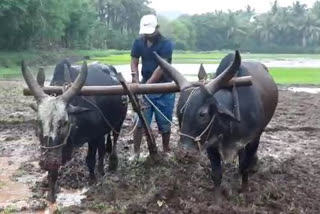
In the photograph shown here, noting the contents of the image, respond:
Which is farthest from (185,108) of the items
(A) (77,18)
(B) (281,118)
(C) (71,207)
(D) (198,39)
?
(D) (198,39)

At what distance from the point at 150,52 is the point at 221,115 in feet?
6.89

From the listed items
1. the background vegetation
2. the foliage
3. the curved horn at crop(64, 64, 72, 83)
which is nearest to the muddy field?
the curved horn at crop(64, 64, 72, 83)

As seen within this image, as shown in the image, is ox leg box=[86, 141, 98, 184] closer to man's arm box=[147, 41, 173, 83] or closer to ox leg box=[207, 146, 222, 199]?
man's arm box=[147, 41, 173, 83]

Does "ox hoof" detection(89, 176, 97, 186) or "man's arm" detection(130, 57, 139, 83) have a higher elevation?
"man's arm" detection(130, 57, 139, 83)

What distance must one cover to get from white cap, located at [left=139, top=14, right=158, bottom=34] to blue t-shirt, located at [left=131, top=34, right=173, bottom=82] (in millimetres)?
217

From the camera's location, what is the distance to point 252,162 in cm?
734

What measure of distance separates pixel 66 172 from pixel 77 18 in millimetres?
51982

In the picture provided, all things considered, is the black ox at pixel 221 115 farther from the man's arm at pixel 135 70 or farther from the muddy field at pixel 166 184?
the man's arm at pixel 135 70

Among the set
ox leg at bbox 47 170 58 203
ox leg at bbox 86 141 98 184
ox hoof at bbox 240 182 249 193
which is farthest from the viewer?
ox leg at bbox 86 141 98 184

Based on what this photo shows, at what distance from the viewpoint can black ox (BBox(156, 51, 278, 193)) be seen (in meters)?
5.77

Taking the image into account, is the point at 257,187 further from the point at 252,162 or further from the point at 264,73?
the point at 264,73

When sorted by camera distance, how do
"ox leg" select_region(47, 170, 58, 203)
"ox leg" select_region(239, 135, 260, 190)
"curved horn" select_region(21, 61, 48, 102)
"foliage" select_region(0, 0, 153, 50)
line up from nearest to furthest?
1. "ox leg" select_region(47, 170, 58, 203)
2. "curved horn" select_region(21, 61, 48, 102)
3. "ox leg" select_region(239, 135, 260, 190)
4. "foliage" select_region(0, 0, 153, 50)

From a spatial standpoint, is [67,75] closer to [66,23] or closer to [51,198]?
[51,198]

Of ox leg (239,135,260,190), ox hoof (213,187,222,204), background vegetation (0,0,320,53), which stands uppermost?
ox leg (239,135,260,190)
